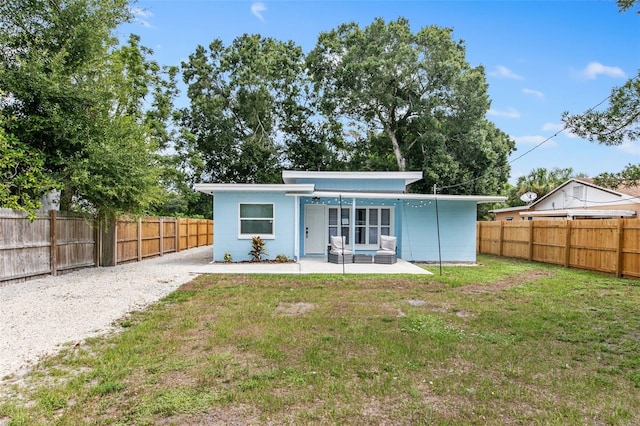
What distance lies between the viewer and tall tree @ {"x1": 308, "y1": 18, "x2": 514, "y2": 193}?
80.2 feet

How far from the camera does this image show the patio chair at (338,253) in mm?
13297

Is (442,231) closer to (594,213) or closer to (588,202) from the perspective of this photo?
(594,213)

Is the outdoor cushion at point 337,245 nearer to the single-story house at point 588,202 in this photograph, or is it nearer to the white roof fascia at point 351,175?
the white roof fascia at point 351,175

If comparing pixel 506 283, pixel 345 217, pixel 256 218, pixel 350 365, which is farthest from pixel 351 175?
pixel 350 365

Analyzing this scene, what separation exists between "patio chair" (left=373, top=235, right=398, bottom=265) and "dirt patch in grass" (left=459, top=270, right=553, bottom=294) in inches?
148

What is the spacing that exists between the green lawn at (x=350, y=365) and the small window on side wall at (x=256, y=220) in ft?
19.0

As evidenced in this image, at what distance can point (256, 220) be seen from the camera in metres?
13.5

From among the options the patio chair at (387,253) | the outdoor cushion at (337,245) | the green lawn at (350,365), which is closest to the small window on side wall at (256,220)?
the outdoor cushion at (337,245)

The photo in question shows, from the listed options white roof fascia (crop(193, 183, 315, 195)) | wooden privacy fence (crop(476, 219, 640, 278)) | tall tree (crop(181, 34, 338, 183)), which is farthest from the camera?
tall tree (crop(181, 34, 338, 183))

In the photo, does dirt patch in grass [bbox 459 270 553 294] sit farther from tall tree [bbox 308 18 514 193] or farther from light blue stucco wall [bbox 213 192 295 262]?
tall tree [bbox 308 18 514 193]

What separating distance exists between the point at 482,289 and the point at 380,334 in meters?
4.72

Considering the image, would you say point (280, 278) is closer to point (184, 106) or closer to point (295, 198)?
point (295, 198)

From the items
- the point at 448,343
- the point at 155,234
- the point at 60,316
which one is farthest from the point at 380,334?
the point at 155,234

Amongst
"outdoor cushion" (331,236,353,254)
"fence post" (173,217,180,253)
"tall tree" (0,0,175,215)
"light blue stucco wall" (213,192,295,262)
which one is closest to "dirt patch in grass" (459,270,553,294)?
"outdoor cushion" (331,236,353,254)
